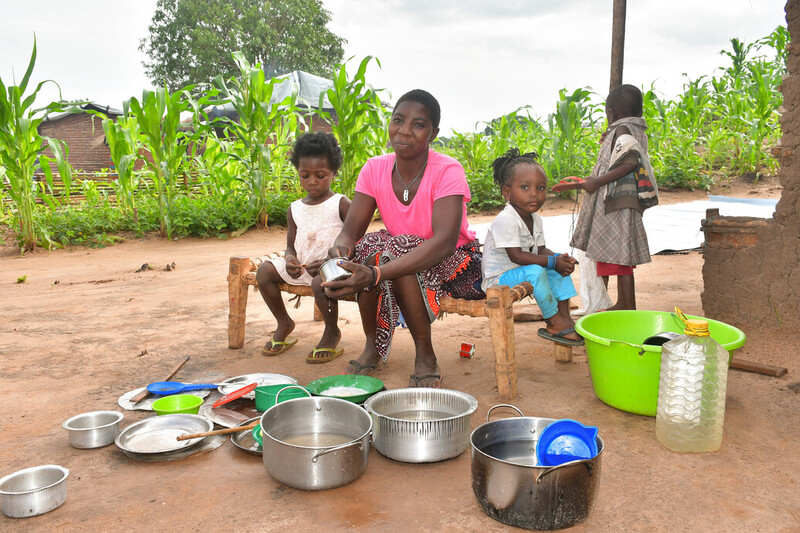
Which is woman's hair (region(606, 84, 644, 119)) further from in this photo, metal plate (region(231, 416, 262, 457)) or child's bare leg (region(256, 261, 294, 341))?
metal plate (region(231, 416, 262, 457))

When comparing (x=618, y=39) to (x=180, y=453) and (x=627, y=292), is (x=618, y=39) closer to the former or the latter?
(x=627, y=292)

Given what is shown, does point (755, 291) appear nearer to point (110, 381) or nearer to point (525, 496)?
point (525, 496)

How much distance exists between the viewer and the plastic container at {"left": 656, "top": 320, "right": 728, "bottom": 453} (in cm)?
183

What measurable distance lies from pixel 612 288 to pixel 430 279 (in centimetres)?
230

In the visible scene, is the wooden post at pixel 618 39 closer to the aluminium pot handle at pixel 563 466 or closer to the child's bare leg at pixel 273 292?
the child's bare leg at pixel 273 292

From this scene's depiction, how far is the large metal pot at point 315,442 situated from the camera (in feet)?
5.34

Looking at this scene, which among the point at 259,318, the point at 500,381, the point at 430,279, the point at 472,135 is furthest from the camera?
the point at 472,135

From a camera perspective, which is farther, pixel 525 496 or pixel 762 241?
pixel 762 241

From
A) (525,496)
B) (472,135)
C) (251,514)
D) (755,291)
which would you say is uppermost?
(472,135)

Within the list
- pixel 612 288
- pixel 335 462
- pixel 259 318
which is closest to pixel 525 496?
pixel 335 462

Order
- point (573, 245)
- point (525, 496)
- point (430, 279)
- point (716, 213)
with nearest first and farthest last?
point (525, 496)
point (430, 279)
point (716, 213)
point (573, 245)

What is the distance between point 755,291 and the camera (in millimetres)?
2861

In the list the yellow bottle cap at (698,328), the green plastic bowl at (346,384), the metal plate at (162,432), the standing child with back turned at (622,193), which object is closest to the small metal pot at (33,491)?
the metal plate at (162,432)

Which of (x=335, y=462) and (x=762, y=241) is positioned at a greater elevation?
(x=762, y=241)
